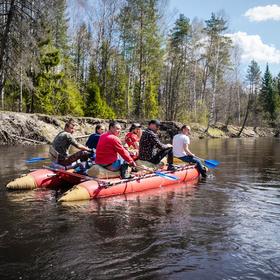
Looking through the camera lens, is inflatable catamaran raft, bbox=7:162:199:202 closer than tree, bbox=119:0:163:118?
Yes

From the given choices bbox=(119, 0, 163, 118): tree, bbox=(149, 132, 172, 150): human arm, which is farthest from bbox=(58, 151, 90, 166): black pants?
bbox=(119, 0, 163, 118): tree

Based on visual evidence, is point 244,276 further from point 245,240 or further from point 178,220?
point 178,220

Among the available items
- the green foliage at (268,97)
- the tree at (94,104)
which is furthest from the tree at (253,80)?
the tree at (94,104)

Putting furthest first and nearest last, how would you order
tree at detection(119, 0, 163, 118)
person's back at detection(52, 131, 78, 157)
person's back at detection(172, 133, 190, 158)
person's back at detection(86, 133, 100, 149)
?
tree at detection(119, 0, 163, 118) → person's back at detection(172, 133, 190, 158) → person's back at detection(86, 133, 100, 149) → person's back at detection(52, 131, 78, 157)

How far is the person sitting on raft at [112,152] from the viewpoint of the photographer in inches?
370

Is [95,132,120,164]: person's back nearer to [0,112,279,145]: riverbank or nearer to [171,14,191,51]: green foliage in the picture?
[0,112,279,145]: riverbank

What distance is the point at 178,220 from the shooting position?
7.32 meters

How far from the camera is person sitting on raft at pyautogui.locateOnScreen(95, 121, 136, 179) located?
9398mm

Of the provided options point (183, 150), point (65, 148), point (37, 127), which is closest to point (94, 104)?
point (37, 127)

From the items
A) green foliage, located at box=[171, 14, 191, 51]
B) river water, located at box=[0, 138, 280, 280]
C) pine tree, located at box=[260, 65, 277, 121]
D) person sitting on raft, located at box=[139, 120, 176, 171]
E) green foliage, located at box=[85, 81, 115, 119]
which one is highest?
green foliage, located at box=[171, 14, 191, 51]

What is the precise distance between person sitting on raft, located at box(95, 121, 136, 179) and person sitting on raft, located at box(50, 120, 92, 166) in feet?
2.95

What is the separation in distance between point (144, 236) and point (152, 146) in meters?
4.78

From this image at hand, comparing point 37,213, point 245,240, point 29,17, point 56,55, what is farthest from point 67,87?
point 245,240

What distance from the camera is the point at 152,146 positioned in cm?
1088
